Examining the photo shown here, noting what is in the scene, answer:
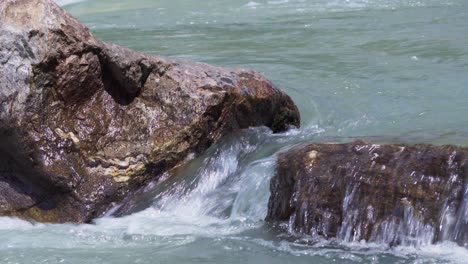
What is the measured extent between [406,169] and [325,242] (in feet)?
1.83

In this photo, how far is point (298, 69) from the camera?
9.85 metres

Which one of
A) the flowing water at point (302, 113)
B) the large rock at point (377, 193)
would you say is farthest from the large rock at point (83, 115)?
the large rock at point (377, 193)

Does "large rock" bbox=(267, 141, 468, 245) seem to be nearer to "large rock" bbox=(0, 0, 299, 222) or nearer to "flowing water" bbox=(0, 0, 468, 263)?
"flowing water" bbox=(0, 0, 468, 263)

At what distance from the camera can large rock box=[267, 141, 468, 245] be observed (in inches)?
198

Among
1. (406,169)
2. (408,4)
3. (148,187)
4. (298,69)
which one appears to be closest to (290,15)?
(408,4)

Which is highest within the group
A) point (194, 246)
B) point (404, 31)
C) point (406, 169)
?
point (404, 31)

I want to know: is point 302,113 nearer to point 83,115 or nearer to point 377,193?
point 83,115

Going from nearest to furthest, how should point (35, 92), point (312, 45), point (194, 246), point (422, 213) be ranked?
point (422, 213) → point (194, 246) → point (35, 92) → point (312, 45)

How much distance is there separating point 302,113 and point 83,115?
6.98 ft

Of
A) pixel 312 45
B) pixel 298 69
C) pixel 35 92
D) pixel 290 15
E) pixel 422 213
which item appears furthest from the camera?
pixel 290 15

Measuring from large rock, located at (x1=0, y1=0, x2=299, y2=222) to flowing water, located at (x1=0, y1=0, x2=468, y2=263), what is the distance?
181 mm

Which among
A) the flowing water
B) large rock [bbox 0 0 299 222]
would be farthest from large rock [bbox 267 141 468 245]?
large rock [bbox 0 0 299 222]

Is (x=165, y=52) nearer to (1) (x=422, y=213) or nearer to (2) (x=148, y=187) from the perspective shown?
(2) (x=148, y=187)

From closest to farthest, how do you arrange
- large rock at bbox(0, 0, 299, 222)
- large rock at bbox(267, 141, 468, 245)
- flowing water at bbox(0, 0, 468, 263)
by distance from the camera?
large rock at bbox(267, 141, 468, 245), flowing water at bbox(0, 0, 468, 263), large rock at bbox(0, 0, 299, 222)
